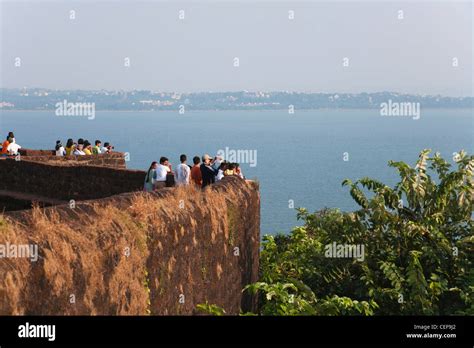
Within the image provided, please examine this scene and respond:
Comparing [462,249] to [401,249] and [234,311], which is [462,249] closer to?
[401,249]

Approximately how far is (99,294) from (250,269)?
6.32 meters

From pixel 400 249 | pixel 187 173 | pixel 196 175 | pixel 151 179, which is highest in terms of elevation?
pixel 187 173

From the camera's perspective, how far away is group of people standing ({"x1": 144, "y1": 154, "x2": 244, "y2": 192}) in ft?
54.2

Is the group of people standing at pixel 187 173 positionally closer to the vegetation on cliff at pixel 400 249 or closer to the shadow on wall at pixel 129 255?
the vegetation on cliff at pixel 400 249

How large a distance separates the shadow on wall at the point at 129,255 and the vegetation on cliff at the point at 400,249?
4172mm

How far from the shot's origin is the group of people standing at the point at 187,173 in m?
16.5

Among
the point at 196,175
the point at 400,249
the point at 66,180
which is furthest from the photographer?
the point at 66,180

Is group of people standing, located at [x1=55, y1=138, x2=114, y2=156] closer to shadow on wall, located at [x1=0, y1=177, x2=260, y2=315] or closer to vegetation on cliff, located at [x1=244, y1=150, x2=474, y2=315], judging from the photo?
vegetation on cliff, located at [x1=244, y1=150, x2=474, y2=315]

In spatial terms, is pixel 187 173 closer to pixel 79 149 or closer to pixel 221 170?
pixel 221 170

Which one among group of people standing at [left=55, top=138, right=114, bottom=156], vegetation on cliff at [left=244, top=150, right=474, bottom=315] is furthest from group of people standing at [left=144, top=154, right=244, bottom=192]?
group of people standing at [left=55, top=138, right=114, bottom=156]

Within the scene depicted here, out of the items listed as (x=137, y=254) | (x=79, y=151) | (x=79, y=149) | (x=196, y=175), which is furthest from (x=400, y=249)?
(x=79, y=149)

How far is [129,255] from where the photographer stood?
7.45 meters

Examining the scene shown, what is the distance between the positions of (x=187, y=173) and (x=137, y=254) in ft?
29.2
